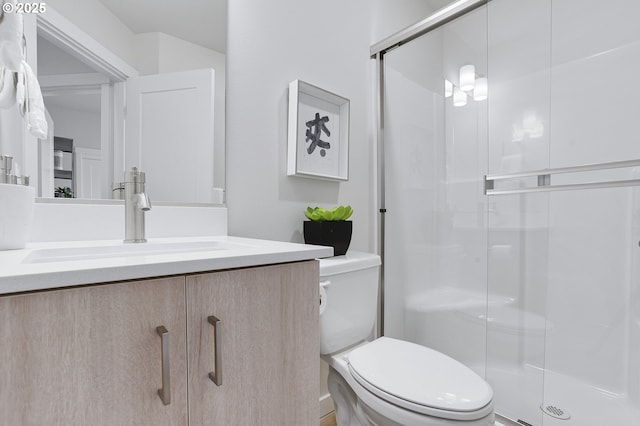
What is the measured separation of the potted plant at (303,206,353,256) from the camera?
1.27m

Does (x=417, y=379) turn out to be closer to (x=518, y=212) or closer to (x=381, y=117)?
(x=518, y=212)

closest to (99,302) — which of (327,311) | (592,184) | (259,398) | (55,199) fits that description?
(259,398)

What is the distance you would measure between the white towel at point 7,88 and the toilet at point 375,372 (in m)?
0.92

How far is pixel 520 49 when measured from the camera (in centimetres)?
129

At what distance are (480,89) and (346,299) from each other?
40.5 inches

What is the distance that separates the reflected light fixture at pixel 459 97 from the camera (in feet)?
4.67

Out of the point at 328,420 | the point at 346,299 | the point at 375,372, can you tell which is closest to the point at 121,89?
the point at 346,299

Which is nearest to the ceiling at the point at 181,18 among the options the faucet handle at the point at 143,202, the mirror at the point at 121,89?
the mirror at the point at 121,89

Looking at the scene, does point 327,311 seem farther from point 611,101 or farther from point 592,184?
point 611,101

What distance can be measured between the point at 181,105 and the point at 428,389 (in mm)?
1145

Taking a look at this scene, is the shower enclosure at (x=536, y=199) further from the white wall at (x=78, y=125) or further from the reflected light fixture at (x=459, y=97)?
the white wall at (x=78, y=125)

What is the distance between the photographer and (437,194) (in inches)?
59.7

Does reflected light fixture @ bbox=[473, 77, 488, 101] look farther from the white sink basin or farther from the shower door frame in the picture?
the white sink basin

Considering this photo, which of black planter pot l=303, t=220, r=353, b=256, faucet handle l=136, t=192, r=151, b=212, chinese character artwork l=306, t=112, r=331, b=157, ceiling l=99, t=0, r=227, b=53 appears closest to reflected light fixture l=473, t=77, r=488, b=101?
chinese character artwork l=306, t=112, r=331, b=157
